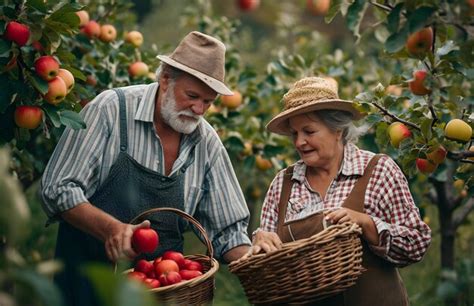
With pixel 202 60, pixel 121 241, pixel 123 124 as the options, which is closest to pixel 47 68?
pixel 123 124

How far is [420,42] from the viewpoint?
7.92 feet

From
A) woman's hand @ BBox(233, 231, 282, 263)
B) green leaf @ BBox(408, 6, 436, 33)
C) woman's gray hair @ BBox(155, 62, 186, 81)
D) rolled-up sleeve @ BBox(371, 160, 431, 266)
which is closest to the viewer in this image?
green leaf @ BBox(408, 6, 436, 33)

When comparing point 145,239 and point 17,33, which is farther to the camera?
point 17,33

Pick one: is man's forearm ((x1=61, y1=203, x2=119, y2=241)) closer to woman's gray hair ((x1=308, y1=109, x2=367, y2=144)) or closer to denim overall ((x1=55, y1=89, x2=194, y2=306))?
denim overall ((x1=55, y1=89, x2=194, y2=306))

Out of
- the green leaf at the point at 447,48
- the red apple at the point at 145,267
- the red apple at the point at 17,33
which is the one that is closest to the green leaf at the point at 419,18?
the green leaf at the point at 447,48

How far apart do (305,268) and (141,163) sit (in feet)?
3.00

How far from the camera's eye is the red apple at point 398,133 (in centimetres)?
300

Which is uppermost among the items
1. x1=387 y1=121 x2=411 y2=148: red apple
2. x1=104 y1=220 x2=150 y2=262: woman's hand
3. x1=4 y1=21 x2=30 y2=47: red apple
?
x1=4 y1=21 x2=30 y2=47: red apple

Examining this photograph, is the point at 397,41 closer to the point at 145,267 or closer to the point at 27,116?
the point at 145,267

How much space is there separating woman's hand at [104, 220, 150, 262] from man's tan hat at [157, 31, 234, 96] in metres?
0.67

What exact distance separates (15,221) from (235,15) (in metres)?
11.9

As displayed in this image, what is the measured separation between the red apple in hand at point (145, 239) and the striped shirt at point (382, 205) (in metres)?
0.48

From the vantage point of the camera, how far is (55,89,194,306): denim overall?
3.22 metres

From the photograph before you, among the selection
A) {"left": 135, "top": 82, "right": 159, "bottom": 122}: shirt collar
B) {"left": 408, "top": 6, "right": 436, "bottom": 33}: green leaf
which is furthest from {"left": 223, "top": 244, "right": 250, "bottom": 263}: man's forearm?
{"left": 408, "top": 6, "right": 436, "bottom": 33}: green leaf
